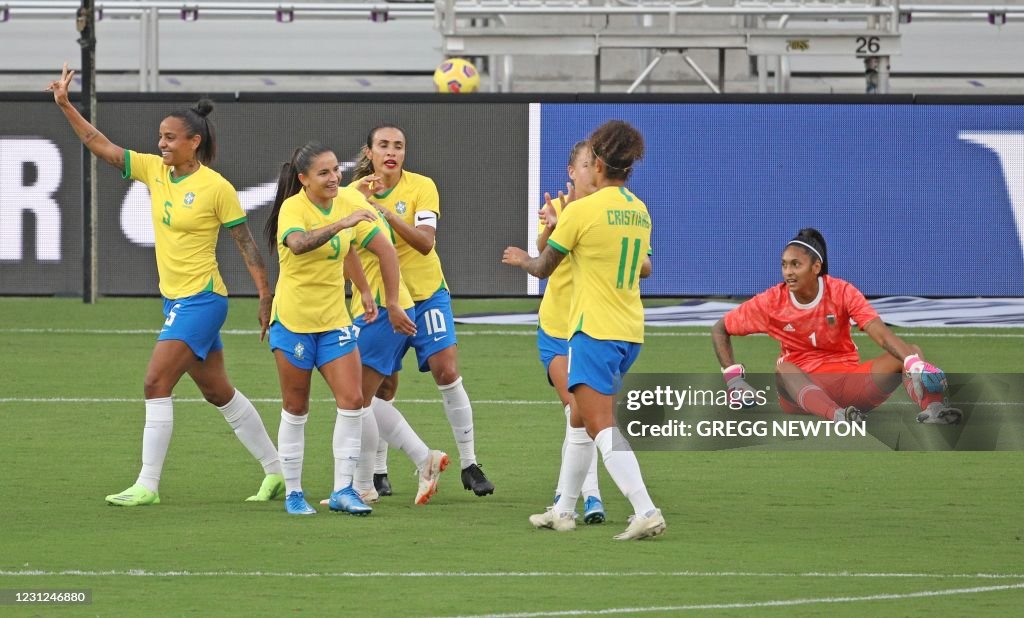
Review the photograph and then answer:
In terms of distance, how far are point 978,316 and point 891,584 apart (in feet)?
37.4

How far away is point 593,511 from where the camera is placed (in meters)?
8.04

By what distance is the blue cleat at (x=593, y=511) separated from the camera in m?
8.05

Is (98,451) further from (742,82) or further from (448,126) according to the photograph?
(742,82)

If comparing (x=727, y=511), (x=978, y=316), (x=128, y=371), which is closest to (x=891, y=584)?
(x=727, y=511)

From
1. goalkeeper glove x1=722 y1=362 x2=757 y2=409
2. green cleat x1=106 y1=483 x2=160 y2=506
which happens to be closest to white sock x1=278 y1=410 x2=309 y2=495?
green cleat x1=106 y1=483 x2=160 y2=506

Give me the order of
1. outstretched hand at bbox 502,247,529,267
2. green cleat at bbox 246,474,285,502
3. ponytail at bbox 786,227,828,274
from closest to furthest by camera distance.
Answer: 1. outstretched hand at bbox 502,247,529,267
2. green cleat at bbox 246,474,285,502
3. ponytail at bbox 786,227,828,274

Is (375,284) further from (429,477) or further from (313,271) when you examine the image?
(429,477)

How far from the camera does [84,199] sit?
59.4 feet

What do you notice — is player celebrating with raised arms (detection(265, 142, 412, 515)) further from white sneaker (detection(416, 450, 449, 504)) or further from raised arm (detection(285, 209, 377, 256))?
white sneaker (detection(416, 450, 449, 504))

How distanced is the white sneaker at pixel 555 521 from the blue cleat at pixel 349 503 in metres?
0.87

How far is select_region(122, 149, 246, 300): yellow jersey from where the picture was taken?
8547 mm

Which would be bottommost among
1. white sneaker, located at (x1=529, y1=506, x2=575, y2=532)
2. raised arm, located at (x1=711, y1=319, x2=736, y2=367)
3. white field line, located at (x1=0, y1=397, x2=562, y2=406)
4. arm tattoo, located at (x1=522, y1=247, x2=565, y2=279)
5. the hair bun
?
white sneaker, located at (x1=529, y1=506, x2=575, y2=532)

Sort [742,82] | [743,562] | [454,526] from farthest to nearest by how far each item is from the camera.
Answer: [742,82]
[454,526]
[743,562]

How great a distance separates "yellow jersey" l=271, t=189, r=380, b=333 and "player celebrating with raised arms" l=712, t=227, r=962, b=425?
143 inches
